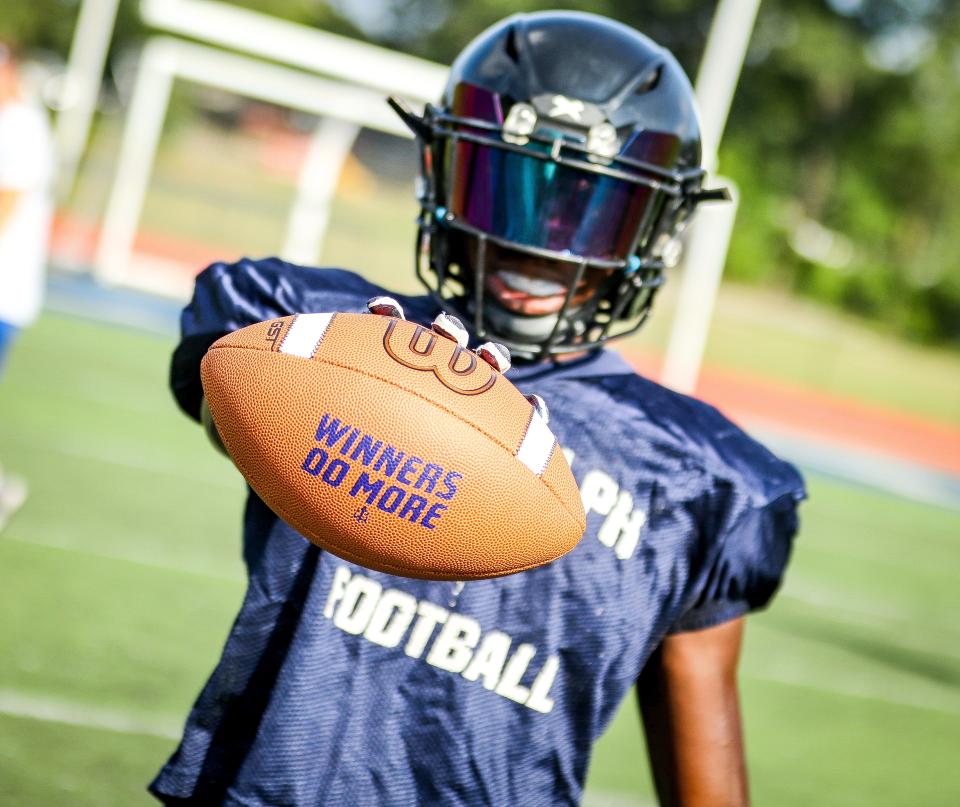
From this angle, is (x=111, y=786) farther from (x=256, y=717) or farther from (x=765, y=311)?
(x=765, y=311)

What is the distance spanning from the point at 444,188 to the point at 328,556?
0.53 m

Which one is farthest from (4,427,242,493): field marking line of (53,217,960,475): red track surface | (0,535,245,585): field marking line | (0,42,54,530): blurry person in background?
(53,217,960,475): red track surface

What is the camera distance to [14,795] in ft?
9.38

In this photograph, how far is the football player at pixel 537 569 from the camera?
61.4 inches

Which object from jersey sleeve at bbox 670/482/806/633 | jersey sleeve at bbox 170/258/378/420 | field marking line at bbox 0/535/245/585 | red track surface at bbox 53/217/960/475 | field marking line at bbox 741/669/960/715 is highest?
jersey sleeve at bbox 170/258/378/420

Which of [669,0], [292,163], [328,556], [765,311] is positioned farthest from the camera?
[669,0]

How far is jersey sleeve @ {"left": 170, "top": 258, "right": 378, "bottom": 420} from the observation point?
5.42ft

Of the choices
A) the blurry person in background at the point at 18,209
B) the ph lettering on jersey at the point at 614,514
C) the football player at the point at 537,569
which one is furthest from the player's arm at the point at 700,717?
the blurry person in background at the point at 18,209

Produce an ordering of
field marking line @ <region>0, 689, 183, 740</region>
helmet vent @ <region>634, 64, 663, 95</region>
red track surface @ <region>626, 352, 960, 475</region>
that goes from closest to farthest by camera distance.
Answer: helmet vent @ <region>634, 64, 663, 95</region>
field marking line @ <region>0, 689, 183, 740</region>
red track surface @ <region>626, 352, 960, 475</region>

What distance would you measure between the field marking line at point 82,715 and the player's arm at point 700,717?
6.59ft

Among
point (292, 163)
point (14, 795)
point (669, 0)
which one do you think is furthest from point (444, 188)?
point (669, 0)

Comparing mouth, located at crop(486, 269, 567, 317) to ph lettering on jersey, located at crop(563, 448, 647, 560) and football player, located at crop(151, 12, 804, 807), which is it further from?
ph lettering on jersey, located at crop(563, 448, 647, 560)

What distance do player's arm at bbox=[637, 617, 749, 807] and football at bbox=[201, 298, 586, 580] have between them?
1.02 ft

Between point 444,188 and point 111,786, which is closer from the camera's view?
point 444,188
